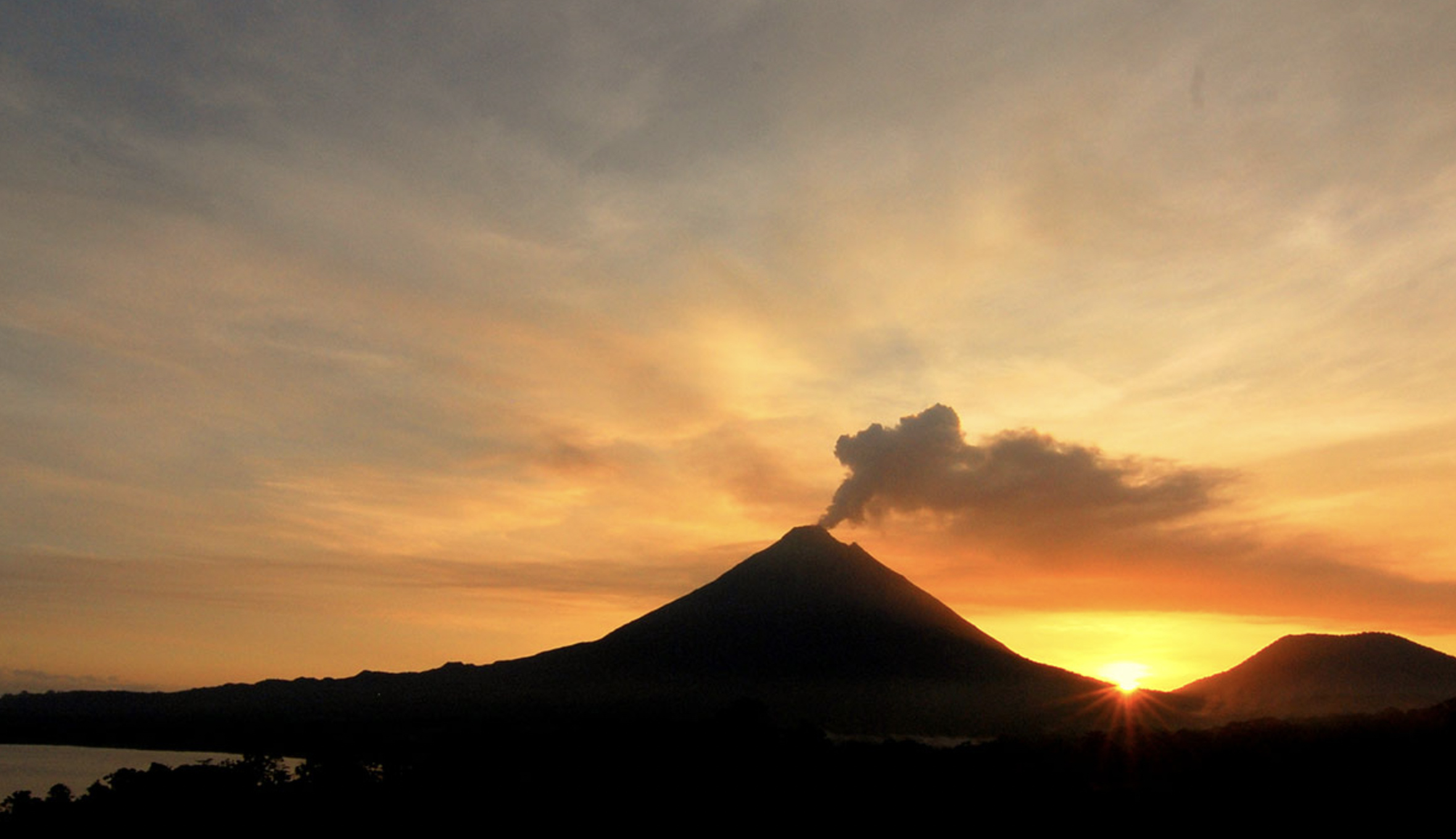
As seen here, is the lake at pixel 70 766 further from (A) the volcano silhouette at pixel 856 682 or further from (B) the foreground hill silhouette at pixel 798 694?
(A) the volcano silhouette at pixel 856 682

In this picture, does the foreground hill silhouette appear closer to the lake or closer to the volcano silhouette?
the volcano silhouette

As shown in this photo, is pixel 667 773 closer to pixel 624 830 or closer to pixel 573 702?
pixel 624 830

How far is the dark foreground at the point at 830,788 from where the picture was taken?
187 feet

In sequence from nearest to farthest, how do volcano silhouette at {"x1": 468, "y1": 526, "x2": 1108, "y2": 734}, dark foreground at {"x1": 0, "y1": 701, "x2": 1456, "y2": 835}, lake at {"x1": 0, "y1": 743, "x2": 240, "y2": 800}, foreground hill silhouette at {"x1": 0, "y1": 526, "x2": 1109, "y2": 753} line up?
dark foreground at {"x1": 0, "y1": 701, "x2": 1456, "y2": 835}
lake at {"x1": 0, "y1": 743, "x2": 240, "y2": 800}
foreground hill silhouette at {"x1": 0, "y1": 526, "x2": 1109, "y2": 753}
volcano silhouette at {"x1": 468, "y1": 526, "x2": 1108, "y2": 734}

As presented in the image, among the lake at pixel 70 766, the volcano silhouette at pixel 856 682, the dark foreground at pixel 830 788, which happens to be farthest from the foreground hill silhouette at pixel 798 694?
the dark foreground at pixel 830 788

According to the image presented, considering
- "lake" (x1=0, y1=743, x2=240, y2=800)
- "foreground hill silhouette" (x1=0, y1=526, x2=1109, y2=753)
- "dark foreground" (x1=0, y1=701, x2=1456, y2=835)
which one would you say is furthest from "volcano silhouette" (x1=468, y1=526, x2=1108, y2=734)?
"dark foreground" (x1=0, y1=701, x2=1456, y2=835)

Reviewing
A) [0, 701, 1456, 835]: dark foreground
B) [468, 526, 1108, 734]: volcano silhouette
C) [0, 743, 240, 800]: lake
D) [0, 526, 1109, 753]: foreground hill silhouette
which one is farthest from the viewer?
[468, 526, 1108, 734]: volcano silhouette

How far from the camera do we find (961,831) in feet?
184

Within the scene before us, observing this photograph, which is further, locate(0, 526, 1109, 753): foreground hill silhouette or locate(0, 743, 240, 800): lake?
locate(0, 526, 1109, 753): foreground hill silhouette

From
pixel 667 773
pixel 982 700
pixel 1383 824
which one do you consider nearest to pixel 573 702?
pixel 982 700

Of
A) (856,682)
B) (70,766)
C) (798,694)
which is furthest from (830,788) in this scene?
(70,766)

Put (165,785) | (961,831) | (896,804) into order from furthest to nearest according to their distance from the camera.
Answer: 1. (165,785)
2. (896,804)
3. (961,831)

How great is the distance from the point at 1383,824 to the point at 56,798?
235ft

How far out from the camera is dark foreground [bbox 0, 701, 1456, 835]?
5700cm
